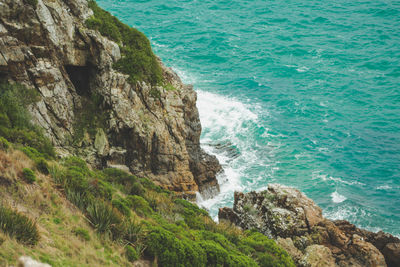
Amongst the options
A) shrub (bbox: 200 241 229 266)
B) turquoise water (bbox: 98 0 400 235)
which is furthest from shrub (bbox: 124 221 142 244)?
turquoise water (bbox: 98 0 400 235)

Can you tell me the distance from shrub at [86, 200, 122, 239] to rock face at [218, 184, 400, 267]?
12139 mm

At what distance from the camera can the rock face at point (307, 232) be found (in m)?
22.0

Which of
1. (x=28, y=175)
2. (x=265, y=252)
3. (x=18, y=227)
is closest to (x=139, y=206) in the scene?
(x=28, y=175)

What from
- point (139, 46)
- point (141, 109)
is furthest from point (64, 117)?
point (139, 46)

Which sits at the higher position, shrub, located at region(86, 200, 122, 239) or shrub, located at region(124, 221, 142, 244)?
shrub, located at region(86, 200, 122, 239)

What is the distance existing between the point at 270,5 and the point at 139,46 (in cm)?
5324

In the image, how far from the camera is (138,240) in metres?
14.6

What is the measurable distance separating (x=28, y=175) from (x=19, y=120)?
737cm

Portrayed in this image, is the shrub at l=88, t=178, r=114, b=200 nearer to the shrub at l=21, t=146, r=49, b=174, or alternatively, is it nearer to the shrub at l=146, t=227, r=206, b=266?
the shrub at l=21, t=146, r=49, b=174

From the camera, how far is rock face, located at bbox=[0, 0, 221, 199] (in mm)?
23188

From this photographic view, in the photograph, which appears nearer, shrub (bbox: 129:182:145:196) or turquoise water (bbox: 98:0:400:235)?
shrub (bbox: 129:182:145:196)

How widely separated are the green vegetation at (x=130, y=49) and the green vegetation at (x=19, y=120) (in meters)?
7.93

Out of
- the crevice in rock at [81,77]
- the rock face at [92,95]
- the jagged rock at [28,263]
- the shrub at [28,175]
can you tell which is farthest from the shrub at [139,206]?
the crevice in rock at [81,77]

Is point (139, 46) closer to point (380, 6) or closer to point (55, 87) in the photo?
point (55, 87)
